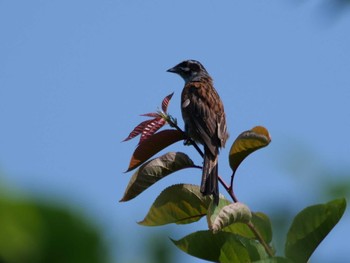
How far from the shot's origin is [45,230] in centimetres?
46

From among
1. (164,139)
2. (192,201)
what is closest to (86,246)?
(192,201)

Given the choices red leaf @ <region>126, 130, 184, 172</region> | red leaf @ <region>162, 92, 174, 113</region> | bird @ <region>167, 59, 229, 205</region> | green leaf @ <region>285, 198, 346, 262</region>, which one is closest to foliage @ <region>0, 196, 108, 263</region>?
green leaf @ <region>285, 198, 346, 262</region>

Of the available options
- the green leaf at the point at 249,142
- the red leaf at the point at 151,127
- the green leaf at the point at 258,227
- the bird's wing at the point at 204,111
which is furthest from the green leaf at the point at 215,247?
the bird's wing at the point at 204,111

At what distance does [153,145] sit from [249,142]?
678 mm

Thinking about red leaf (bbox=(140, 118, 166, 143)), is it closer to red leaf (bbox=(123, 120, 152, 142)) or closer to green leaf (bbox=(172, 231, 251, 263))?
red leaf (bbox=(123, 120, 152, 142))

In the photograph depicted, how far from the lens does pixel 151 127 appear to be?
3.45m

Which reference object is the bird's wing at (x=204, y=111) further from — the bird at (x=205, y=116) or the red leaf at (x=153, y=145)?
the red leaf at (x=153, y=145)

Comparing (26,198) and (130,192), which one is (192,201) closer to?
(130,192)

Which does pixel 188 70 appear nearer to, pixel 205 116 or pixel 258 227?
pixel 205 116

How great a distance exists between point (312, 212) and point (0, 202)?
1.57m

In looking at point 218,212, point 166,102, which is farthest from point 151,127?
point 218,212

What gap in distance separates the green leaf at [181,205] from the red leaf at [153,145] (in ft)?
1.77

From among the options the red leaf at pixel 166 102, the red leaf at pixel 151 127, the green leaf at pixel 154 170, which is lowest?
the green leaf at pixel 154 170

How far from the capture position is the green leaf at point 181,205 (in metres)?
2.58
